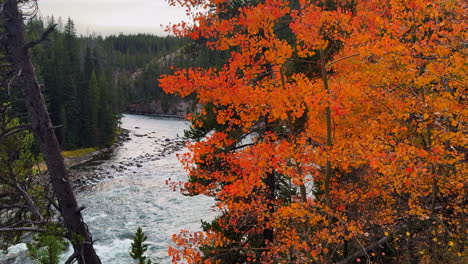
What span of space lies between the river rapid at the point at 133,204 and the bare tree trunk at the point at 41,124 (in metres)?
8.95

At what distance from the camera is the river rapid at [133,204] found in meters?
18.9

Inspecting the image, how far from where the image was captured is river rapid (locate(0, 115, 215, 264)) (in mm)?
18891

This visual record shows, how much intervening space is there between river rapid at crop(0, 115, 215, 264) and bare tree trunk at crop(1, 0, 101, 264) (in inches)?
352

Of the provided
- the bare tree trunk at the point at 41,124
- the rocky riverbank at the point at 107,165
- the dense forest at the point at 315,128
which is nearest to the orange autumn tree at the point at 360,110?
the dense forest at the point at 315,128

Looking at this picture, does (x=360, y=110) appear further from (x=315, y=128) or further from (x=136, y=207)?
(x=136, y=207)

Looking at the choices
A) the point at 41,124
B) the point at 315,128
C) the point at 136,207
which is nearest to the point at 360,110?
the point at 315,128

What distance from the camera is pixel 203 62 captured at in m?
99.0

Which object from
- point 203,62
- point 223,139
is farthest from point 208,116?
point 203,62

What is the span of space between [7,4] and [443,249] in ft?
33.6

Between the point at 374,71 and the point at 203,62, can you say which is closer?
the point at 374,71

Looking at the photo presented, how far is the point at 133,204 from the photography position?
83.0 ft

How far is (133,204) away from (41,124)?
21578 mm

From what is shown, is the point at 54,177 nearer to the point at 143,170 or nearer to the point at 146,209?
the point at 146,209

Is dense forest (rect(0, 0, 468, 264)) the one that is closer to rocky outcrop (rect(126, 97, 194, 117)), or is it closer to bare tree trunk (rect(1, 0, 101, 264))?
bare tree trunk (rect(1, 0, 101, 264))
